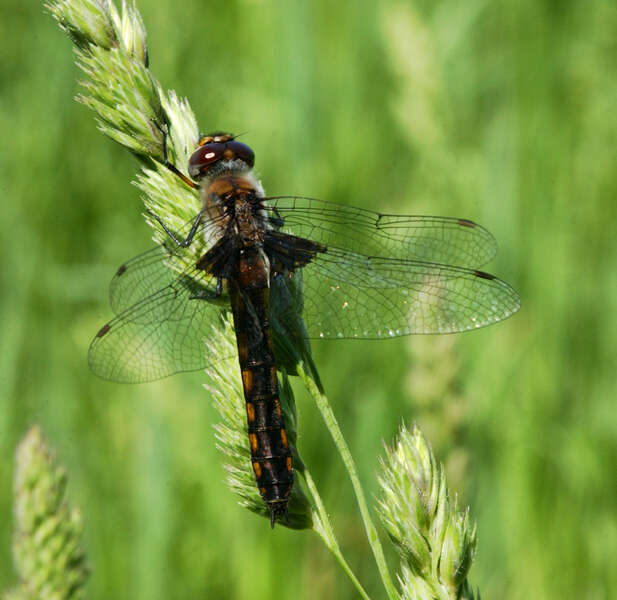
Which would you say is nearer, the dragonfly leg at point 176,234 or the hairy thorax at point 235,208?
the dragonfly leg at point 176,234

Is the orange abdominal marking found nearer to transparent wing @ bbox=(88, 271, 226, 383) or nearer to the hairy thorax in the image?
transparent wing @ bbox=(88, 271, 226, 383)

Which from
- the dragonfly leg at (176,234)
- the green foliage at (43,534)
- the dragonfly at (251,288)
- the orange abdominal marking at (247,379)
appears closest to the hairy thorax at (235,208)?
the dragonfly at (251,288)

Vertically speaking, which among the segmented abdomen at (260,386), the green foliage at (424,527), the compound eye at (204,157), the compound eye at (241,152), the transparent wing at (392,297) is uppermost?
the compound eye at (241,152)

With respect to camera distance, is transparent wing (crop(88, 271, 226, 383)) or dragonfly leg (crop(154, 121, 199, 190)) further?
transparent wing (crop(88, 271, 226, 383))

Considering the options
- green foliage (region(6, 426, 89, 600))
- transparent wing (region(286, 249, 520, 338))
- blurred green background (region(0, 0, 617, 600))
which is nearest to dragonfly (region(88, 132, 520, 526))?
transparent wing (region(286, 249, 520, 338))

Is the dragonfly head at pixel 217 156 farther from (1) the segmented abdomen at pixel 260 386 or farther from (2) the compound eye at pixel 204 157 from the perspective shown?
(1) the segmented abdomen at pixel 260 386

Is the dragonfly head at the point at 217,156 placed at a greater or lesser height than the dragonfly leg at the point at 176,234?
greater

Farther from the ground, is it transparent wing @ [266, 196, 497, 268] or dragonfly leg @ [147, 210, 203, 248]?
transparent wing @ [266, 196, 497, 268]
